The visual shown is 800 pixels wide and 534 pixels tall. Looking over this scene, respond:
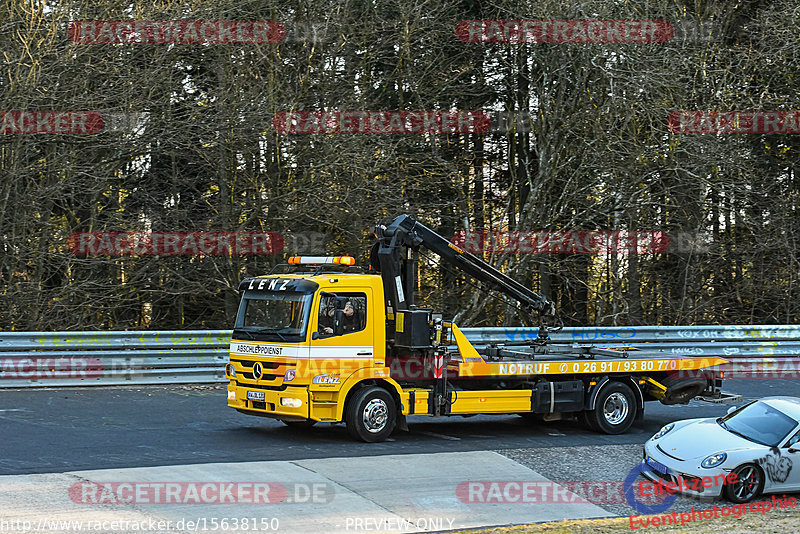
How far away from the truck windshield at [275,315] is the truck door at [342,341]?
19cm

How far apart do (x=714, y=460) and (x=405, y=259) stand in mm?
5063

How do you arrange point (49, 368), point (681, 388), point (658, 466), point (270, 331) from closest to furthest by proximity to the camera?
point (658, 466), point (270, 331), point (681, 388), point (49, 368)

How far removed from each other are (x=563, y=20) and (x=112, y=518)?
16.6 m

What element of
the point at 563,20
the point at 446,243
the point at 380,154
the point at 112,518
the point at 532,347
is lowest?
the point at 112,518

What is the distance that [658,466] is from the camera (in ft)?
35.4

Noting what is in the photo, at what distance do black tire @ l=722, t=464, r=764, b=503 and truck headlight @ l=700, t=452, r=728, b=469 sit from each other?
164 millimetres

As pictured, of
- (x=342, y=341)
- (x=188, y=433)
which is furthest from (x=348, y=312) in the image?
(x=188, y=433)

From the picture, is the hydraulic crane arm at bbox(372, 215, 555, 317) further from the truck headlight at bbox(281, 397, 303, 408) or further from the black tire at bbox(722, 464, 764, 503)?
the black tire at bbox(722, 464, 764, 503)

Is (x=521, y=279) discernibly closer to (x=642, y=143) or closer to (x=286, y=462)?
(x=642, y=143)

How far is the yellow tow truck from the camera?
485 inches

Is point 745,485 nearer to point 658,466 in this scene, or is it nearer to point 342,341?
point 658,466

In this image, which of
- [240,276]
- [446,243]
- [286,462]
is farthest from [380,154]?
[286,462]

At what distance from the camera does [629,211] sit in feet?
74.3

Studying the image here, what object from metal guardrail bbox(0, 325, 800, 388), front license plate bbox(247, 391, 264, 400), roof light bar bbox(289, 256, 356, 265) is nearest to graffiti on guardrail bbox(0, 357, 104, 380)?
metal guardrail bbox(0, 325, 800, 388)
